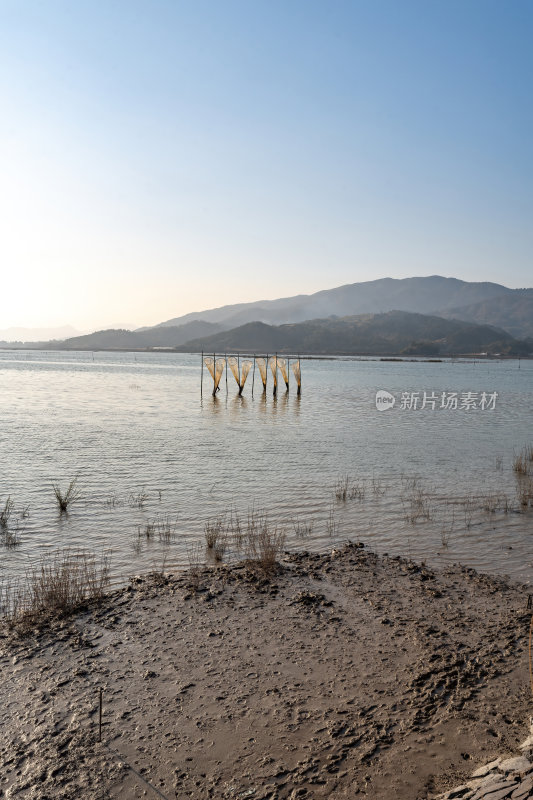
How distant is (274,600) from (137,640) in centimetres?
180

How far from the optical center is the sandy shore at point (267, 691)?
414 centimetres

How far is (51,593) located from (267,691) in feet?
9.54

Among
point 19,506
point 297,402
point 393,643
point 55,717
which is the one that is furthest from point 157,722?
point 297,402

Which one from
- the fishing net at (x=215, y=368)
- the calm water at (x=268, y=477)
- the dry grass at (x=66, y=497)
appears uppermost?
the fishing net at (x=215, y=368)

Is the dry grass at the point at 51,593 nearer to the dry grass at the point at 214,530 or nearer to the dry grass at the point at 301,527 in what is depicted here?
the dry grass at the point at 214,530

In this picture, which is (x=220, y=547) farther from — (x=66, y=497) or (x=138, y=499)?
(x=66, y=497)

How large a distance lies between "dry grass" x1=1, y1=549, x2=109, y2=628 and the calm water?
0.51 metres

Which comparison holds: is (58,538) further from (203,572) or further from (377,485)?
(377,485)

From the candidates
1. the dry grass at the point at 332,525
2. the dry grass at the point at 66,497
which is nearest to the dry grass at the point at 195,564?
the dry grass at the point at 332,525

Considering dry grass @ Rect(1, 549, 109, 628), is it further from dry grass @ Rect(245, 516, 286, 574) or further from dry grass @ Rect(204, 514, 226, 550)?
dry grass @ Rect(245, 516, 286, 574)

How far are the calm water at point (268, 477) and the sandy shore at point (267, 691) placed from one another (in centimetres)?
181

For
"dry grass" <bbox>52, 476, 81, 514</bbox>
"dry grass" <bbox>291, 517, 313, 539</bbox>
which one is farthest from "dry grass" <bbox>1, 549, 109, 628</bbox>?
"dry grass" <bbox>291, 517, 313, 539</bbox>

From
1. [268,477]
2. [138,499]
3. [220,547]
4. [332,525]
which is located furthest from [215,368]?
[220,547]

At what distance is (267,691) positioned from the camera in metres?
5.18
